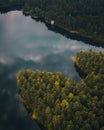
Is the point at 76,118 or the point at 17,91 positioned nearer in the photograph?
the point at 76,118

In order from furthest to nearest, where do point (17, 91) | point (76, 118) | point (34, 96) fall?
point (17, 91) < point (34, 96) < point (76, 118)

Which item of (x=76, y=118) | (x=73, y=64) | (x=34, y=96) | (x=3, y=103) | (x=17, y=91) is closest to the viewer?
(x=76, y=118)

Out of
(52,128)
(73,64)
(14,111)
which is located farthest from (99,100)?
(73,64)

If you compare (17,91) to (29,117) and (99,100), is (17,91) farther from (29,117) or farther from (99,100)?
(99,100)

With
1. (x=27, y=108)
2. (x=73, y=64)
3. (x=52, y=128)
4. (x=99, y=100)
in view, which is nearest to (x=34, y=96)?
(x=27, y=108)

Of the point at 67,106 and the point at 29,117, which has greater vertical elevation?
the point at 67,106

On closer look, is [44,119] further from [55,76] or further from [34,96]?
[55,76]
